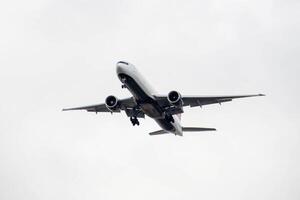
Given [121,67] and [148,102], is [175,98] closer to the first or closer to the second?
[148,102]

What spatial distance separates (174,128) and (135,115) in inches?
182

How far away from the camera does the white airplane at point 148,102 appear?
61344 millimetres

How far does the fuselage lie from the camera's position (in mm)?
60938

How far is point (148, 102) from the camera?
208 feet

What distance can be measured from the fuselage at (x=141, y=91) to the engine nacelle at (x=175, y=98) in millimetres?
1674

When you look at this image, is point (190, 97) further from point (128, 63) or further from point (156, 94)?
point (128, 63)

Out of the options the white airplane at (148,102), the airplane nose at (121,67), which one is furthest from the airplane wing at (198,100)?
the airplane nose at (121,67)

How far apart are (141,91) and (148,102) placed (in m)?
1.70

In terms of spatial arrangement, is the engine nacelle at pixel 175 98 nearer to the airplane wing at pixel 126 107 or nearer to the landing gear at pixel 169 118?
the landing gear at pixel 169 118

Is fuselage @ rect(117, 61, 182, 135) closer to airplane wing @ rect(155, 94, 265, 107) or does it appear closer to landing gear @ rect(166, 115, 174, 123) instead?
landing gear @ rect(166, 115, 174, 123)

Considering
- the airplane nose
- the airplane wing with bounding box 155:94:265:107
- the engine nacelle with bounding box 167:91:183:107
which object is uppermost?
the airplane nose

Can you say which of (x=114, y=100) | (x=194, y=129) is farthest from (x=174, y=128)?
(x=114, y=100)

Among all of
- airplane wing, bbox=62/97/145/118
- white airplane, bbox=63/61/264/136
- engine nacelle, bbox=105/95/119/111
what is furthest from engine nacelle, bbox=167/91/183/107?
engine nacelle, bbox=105/95/119/111

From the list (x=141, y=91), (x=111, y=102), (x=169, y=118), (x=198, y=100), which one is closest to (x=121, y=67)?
(x=141, y=91)
